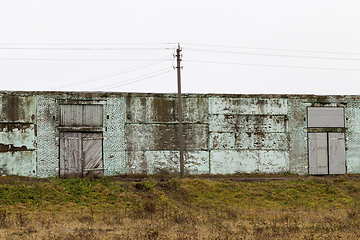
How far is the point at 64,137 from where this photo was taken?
81.5 feet

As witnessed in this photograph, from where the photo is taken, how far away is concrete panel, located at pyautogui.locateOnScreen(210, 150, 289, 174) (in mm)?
26547

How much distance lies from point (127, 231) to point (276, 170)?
15.6 m

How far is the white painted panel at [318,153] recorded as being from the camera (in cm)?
2745

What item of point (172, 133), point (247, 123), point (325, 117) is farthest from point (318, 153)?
point (172, 133)

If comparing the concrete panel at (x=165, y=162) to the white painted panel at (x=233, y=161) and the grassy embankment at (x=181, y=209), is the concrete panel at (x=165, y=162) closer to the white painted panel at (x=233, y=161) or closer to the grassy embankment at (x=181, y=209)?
the white painted panel at (x=233, y=161)

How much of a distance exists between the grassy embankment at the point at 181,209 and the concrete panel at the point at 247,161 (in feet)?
7.53

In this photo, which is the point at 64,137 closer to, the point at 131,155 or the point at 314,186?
the point at 131,155

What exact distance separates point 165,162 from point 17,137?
8.66m

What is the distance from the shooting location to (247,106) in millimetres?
27031

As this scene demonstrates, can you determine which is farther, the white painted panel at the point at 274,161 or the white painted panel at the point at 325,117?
the white painted panel at the point at 325,117

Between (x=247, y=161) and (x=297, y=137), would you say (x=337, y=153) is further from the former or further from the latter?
(x=247, y=161)

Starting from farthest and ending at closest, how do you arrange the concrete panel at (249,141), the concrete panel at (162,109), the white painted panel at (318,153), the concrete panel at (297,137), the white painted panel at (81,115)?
the white painted panel at (318,153)
the concrete panel at (297,137)
the concrete panel at (249,141)
the concrete panel at (162,109)
the white painted panel at (81,115)

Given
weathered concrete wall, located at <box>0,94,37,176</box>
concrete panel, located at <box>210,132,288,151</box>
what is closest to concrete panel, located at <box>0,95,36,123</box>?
weathered concrete wall, located at <box>0,94,37,176</box>

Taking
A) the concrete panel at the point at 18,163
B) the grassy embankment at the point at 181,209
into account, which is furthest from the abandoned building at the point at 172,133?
the grassy embankment at the point at 181,209
